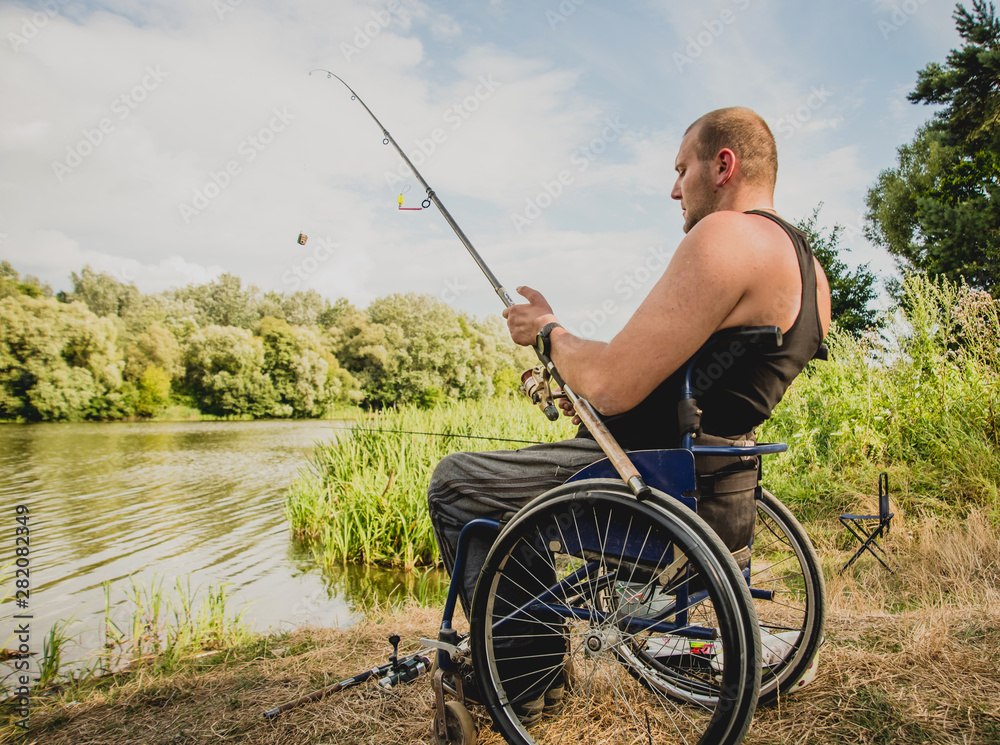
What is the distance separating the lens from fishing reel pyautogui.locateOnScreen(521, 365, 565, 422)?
5.96 feet

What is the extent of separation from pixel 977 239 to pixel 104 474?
22.0 meters

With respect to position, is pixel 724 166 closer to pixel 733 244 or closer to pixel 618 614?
pixel 733 244

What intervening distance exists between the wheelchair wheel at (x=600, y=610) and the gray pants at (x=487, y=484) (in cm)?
12

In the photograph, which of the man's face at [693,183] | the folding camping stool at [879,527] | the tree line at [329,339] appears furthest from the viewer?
the tree line at [329,339]

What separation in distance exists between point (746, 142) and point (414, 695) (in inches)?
84.4

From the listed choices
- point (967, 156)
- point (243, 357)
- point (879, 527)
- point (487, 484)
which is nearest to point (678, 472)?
point (487, 484)

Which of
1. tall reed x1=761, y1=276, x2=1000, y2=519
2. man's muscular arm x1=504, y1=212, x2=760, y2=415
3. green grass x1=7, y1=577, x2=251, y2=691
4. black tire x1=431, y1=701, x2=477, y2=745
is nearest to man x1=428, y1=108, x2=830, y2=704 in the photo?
man's muscular arm x1=504, y1=212, x2=760, y2=415

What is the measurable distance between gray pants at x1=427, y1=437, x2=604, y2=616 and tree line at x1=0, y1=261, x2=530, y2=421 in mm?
22612

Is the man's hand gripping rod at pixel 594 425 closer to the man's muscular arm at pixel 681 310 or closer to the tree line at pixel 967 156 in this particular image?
the man's muscular arm at pixel 681 310

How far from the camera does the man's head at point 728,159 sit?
1695 mm

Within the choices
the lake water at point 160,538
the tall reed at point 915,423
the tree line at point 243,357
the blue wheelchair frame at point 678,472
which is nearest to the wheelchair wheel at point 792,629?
the blue wheelchair frame at point 678,472

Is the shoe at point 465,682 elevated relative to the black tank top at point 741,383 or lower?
lower

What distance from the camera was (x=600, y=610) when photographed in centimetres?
157

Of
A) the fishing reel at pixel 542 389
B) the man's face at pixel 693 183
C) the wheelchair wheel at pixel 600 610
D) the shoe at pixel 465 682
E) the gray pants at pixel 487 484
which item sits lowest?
the shoe at pixel 465 682
